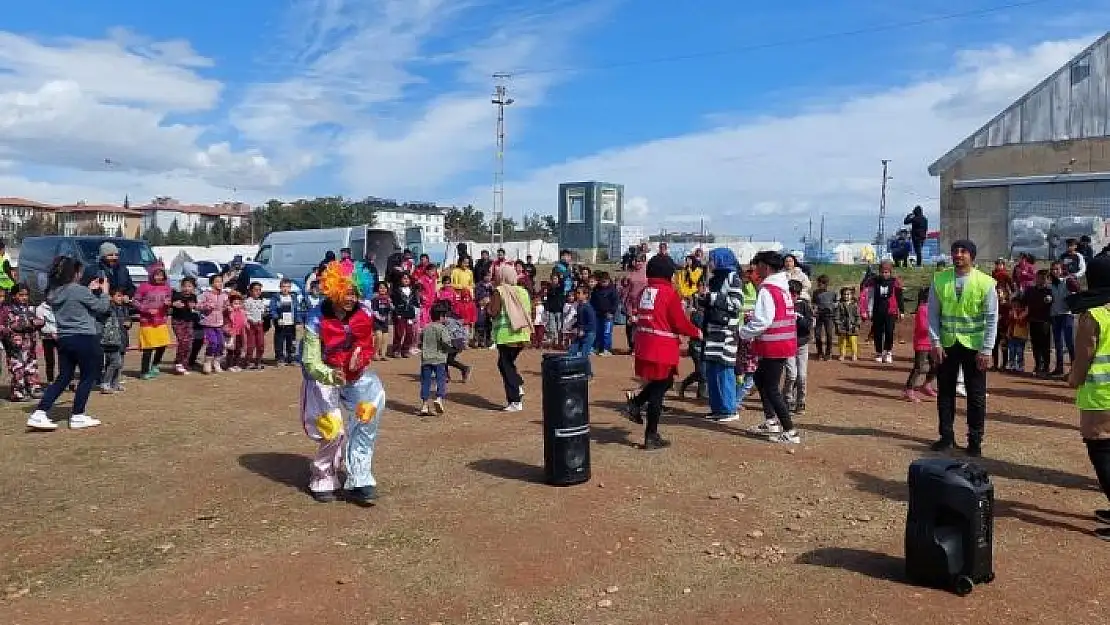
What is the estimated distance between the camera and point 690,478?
7.22m

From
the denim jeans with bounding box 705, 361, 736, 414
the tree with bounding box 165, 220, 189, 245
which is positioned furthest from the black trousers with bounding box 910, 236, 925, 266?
Answer: the tree with bounding box 165, 220, 189, 245

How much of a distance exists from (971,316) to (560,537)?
4.47 meters

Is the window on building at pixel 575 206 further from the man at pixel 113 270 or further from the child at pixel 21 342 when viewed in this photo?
the child at pixel 21 342

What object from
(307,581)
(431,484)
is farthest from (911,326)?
(307,581)

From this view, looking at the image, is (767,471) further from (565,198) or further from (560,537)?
(565,198)

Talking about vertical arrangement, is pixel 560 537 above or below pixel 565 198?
below

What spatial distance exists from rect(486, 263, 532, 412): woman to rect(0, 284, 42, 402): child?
5.80 metres

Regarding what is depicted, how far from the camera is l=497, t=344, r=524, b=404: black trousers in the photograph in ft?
32.7

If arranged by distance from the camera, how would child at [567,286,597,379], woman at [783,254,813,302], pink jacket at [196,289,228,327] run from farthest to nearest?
child at [567,286,597,379], pink jacket at [196,289,228,327], woman at [783,254,813,302]

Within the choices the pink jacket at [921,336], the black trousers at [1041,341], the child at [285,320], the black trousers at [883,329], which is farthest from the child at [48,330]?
the black trousers at [1041,341]

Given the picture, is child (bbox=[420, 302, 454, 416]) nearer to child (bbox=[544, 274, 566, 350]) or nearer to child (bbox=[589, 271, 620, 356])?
child (bbox=[589, 271, 620, 356])

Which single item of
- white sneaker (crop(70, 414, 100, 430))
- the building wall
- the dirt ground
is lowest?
the dirt ground

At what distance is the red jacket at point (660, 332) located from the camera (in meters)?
7.86

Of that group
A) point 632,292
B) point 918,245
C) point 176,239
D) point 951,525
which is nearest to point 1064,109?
point 918,245
